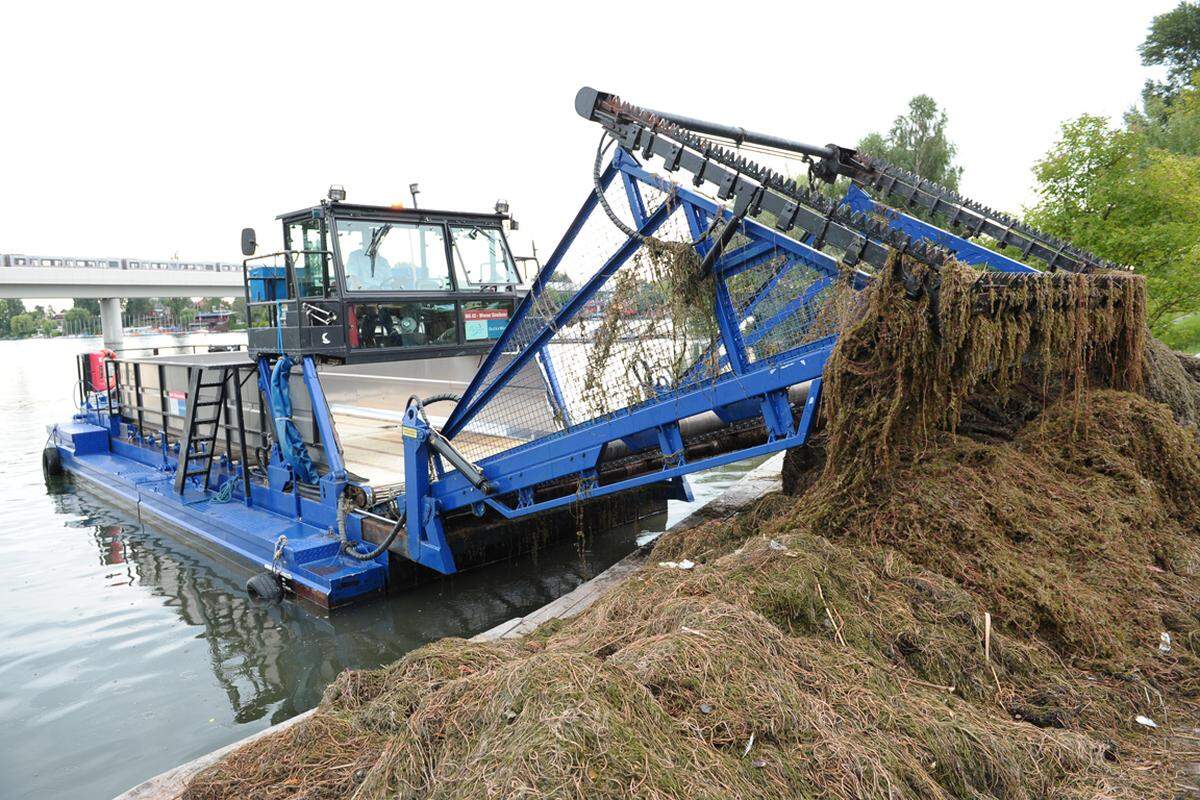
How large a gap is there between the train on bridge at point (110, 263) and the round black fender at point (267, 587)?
3482cm

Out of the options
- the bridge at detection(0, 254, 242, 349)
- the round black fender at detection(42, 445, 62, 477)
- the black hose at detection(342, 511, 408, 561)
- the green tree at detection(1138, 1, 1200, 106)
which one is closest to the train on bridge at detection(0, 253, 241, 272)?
the bridge at detection(0, 254, 242, 349)

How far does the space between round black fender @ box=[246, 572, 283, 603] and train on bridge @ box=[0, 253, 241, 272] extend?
3482cm

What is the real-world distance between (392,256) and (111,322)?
39988 millimetres

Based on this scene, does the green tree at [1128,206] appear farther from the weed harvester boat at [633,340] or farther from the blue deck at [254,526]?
the blue deck at [254,526]

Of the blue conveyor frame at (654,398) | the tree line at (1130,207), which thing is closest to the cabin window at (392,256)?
the blue conveyor frame at (654,398)

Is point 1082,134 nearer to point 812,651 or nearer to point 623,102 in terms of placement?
point 623,102

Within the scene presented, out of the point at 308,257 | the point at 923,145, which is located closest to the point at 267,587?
the point at 308,257

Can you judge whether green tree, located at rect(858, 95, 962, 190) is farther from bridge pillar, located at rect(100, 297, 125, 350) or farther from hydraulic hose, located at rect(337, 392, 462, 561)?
bridge pillar, located at rect(100, 297, 125, 350)

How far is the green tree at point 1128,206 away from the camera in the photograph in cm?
1111

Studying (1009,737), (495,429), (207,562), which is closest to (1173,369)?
(1009,737)

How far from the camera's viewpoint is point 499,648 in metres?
3.73

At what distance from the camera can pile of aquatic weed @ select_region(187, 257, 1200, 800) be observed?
266 cm

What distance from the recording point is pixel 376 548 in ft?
23.6

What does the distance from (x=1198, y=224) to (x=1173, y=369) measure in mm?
7246
